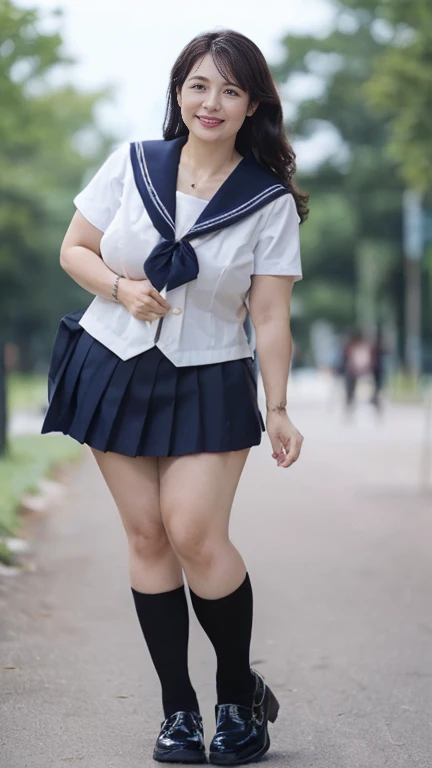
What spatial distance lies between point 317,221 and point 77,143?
1205 centimetres

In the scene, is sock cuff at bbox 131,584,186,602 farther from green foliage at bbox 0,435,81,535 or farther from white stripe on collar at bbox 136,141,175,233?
green foliage at bbox 0,435,81,535

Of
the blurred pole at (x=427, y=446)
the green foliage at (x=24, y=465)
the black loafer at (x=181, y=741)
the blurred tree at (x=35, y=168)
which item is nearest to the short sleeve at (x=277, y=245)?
the black loafer at (x=181, y=741)

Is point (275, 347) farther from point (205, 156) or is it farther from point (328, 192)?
point (328, 192)

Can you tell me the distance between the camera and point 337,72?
45125 mm

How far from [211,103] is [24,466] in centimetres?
935

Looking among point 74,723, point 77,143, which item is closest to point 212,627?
point 74,723

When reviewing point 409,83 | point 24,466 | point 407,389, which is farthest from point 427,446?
point 407,389

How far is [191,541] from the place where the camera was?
12.4ft

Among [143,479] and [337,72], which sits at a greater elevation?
[337,72]

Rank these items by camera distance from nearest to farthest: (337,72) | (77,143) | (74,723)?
(74,723) < (337,72) < (77,143)

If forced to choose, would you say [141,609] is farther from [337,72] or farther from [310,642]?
[337,72]

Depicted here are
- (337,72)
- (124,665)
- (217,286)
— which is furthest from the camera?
(337,72)

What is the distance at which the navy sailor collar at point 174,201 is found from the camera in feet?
12.2

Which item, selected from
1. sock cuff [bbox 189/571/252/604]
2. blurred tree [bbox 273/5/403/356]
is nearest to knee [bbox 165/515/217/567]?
sock cuff [bbox 189/571/252/604]
